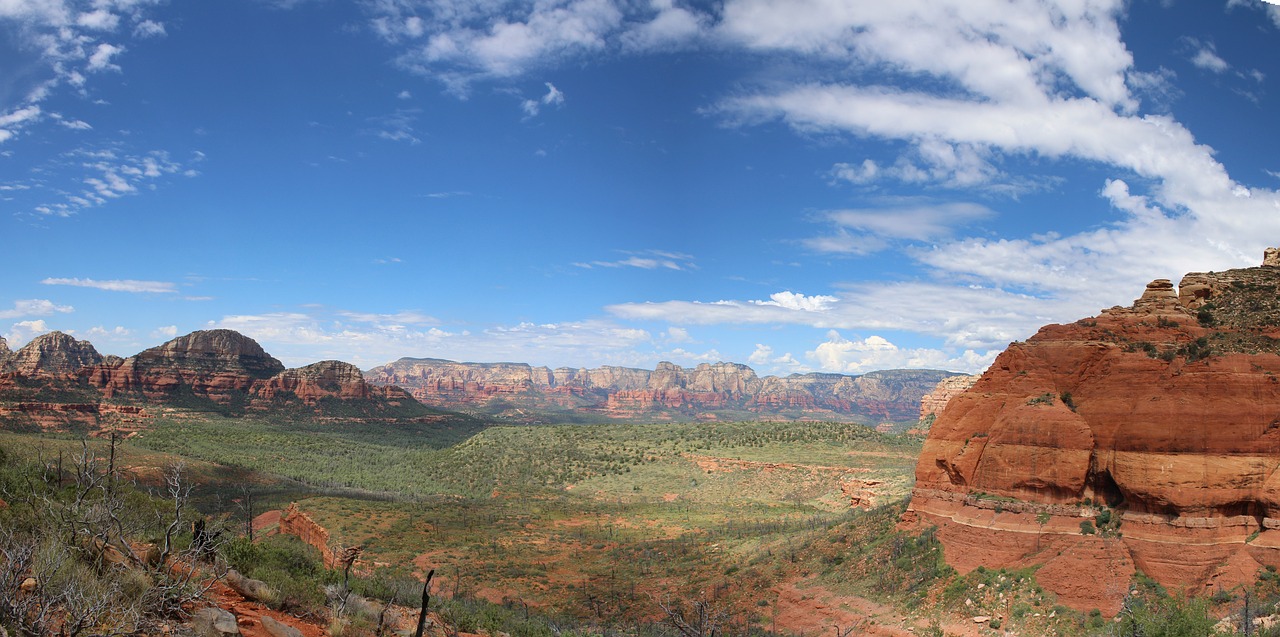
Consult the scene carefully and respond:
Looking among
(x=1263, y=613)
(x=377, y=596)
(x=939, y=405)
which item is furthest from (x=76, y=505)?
(x=939, y=405)

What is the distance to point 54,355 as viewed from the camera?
166 m

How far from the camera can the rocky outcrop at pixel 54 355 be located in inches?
6211

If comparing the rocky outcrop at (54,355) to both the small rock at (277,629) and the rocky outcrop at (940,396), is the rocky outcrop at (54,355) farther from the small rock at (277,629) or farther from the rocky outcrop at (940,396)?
the rocky outcrop at (940,396)

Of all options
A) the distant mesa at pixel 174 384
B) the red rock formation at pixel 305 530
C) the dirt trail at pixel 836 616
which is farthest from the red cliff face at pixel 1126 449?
the distant mesa at pixel 174 384

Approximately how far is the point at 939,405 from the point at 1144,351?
123 metres

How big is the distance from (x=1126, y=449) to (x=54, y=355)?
214711 millimetres

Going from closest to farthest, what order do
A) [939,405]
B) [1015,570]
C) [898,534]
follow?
1. [1015,570]
2. [898,534]
3. [939,405]

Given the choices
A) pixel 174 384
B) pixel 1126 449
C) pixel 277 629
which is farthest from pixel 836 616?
pixel 174 384

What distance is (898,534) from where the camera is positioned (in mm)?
32844

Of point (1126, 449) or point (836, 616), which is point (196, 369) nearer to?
point (836, 616)

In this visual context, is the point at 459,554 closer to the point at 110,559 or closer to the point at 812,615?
the point at 812,615

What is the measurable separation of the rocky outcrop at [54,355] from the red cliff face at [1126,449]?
187028 mm

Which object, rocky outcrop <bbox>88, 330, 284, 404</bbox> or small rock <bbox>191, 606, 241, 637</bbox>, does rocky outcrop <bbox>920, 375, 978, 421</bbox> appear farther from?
rocky outcrop <bbox>88, 330, 284, 404</bbox>

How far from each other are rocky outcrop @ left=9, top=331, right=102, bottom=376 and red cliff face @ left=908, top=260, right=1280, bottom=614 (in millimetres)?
187028
